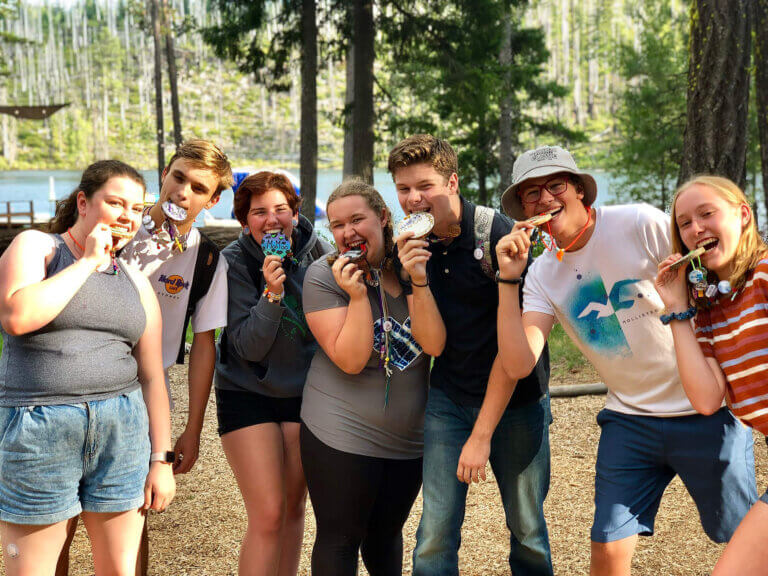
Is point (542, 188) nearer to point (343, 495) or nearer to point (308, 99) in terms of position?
point (343, 495)

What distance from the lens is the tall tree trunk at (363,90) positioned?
15.5m

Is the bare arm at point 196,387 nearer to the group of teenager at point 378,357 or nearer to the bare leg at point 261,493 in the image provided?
the group of teenager at point 378,357

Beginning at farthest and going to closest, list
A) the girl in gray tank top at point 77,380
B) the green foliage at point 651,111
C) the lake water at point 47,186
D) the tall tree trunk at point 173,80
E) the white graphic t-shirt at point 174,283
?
the lake water at point 47,186 → the green foliage at point 651,111 → the tall tree trunk at point 173,80 → the white graphic t-shirt at point 174,283 → the girl in gray tank top at point 77,380

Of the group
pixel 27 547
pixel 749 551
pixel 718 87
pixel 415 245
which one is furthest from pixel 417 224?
pixel 718 87

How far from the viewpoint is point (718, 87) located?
7.14 m

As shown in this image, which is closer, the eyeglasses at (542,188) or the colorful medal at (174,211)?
the eyeglasses at (542,188)

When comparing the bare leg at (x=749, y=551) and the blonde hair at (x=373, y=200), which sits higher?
the blonde hair at (x=373, y=200)

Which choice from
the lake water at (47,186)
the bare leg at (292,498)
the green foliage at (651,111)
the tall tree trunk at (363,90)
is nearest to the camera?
the bare leg at (292,498)

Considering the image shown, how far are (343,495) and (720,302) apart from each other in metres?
1.62

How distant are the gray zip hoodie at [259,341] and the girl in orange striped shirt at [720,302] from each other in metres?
1.59

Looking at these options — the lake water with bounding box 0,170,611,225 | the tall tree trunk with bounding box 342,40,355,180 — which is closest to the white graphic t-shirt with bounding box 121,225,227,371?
the tall tree trunk with bounding box 342,40,355,180

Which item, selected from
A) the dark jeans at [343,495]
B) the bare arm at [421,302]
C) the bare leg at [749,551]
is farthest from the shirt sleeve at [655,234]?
the dark jeans at [343,495]

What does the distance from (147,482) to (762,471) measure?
4721 mm

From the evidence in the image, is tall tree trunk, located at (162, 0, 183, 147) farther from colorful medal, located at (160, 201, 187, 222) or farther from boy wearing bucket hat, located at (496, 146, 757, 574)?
boy wearing bucket hat, located at (496, 146, 757, 574)
